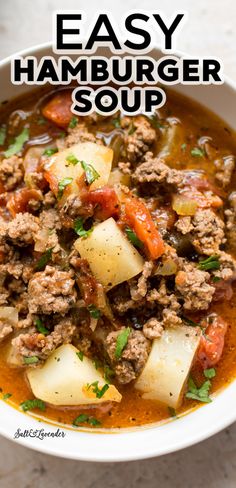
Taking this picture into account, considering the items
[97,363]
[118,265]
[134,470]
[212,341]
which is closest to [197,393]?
[212,341]

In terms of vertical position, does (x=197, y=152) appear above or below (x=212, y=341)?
above

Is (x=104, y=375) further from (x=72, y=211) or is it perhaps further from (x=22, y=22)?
(x=22, y=22)

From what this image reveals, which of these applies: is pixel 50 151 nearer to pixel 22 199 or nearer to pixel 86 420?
pixel 22 199

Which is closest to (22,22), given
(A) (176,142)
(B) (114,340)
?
(A) (176,142)

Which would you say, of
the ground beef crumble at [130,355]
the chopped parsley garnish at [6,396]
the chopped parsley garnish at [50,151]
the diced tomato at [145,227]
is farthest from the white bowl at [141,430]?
the diced tomato at [145,227]

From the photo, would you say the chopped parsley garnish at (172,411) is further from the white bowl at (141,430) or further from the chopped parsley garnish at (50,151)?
the chopped parsley garnish at (50,151)
